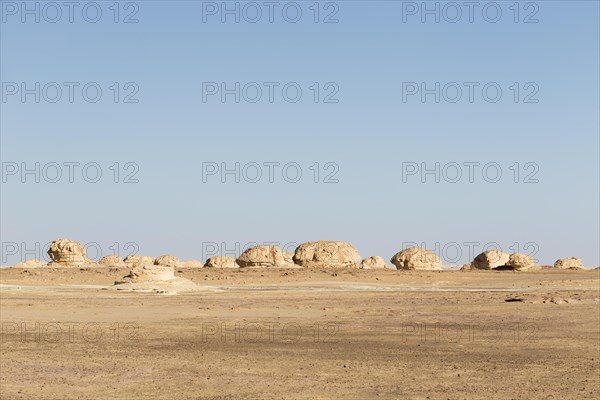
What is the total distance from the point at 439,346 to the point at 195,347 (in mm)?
5344

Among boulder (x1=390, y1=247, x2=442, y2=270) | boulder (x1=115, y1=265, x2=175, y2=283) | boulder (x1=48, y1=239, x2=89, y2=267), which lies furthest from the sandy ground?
boulder (x1=48, y1=239, x2=89, y2=267)

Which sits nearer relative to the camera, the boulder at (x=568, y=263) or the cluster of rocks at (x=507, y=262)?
the cluster of rocks at (x=507, y=262)

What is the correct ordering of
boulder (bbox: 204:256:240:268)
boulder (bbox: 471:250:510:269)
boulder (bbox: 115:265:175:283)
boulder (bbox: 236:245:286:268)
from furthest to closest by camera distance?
boulder (bbox: 204:256:240:268), boulder (bbox: 471:250:510:269), boulder (bbox: 236:245:286:268), boulder (bbox: 115:265:175:283)

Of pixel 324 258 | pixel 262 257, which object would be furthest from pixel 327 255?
pixel 262 257

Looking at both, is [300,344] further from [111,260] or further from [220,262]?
[111,260]

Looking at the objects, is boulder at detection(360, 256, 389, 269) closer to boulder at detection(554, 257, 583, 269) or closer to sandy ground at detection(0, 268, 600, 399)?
boulder at detection(554, 257, 583, 269)

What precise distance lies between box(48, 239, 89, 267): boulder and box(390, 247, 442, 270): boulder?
69.7ft

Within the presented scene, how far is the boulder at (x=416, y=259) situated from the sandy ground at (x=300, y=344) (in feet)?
54.8

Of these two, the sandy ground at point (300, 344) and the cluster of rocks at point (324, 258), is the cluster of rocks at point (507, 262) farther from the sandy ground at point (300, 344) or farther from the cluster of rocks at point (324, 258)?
the sandy ground at point (300, 344)

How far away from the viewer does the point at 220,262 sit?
60.9 m


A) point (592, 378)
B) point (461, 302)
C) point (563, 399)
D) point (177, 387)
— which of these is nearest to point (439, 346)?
point (592, 378)

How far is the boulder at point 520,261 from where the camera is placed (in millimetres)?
52469

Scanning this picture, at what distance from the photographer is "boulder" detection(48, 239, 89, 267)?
2163 inches

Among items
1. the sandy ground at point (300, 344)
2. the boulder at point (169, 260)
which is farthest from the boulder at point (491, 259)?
the boulder at point (169, 260)
